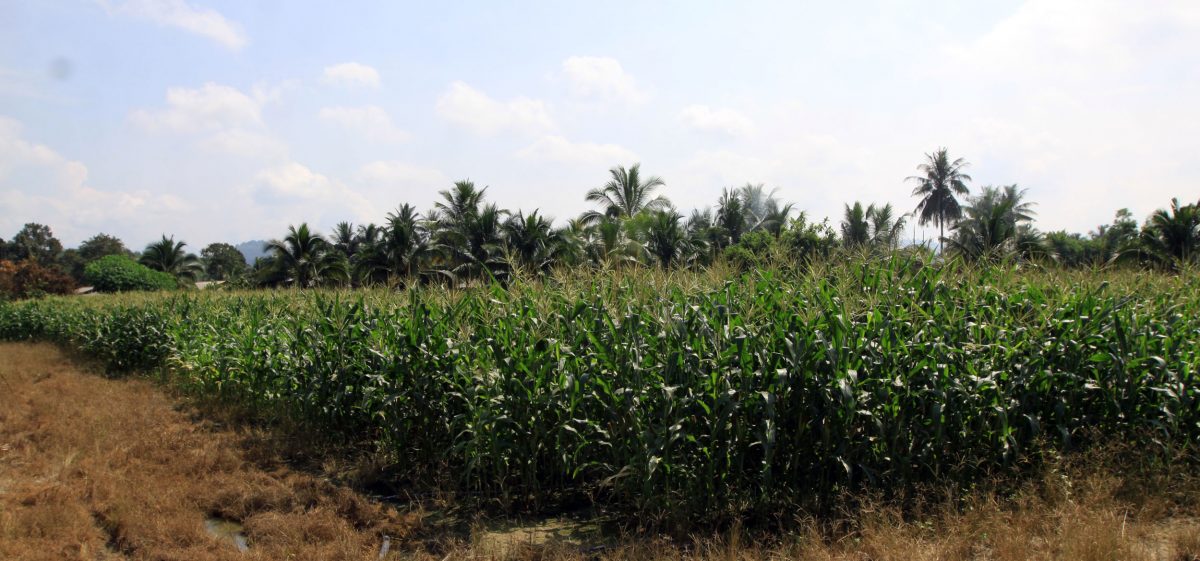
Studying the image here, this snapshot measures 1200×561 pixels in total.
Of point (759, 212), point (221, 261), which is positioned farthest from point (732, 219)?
point (221, 261)

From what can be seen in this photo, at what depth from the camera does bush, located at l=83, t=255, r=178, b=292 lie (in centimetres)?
3077

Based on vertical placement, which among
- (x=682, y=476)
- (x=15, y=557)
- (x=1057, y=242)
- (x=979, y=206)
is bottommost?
(x=15, y=557)

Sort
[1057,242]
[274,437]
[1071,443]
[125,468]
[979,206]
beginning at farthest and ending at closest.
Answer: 1. [979,206]
2. [1057,242]
3. [274,437]
4. [125,468]
5. [1071,443]

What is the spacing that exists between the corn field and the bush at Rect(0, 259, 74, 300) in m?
32.2

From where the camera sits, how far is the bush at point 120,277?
30766mm

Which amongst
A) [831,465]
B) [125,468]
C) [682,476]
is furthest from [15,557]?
[831,465]

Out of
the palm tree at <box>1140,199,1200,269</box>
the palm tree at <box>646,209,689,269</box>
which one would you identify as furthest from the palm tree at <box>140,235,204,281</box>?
the palm tree at <box>1140,199,1200,269</box>

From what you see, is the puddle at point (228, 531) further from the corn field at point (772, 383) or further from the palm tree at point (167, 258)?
the palm tree at point (167, 258)

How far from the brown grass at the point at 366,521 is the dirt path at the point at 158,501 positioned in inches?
0.6

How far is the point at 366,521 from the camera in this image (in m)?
4.78

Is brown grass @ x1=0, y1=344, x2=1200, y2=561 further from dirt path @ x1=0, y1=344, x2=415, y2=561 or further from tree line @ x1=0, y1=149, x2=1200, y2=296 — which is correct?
tree line @ x1=0, y1=149, x2=1200, y2=296

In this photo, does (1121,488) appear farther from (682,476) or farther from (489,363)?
(489,363)

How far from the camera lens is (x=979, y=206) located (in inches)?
1844

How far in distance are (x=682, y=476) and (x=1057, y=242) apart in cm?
4690
